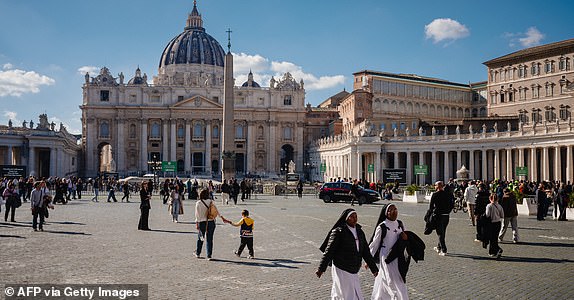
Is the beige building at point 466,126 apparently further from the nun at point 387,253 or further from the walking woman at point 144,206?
the nun at point 387,253

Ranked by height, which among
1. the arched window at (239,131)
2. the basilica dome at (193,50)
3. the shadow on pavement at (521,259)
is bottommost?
the shadow on pavement at (521,259)

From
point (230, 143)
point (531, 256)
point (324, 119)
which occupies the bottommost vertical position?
point (531, 256)

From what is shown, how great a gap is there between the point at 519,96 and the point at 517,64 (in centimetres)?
418

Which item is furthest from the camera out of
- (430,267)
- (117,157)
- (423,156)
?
(117,157)

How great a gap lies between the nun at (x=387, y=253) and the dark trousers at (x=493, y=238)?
5.76m

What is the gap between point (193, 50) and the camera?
111 metres

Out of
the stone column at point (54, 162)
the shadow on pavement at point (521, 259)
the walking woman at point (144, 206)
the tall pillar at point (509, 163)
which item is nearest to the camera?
the shadow on pavement at point (521, 259)

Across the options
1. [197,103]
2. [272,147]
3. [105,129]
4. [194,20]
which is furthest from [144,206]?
[194,20]

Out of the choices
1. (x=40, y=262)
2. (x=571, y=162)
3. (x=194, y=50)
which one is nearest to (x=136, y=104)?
(x=194, y=50)

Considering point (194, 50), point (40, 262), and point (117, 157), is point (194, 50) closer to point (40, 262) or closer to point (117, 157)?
point (117, 157)

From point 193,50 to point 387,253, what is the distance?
10752 centimetres

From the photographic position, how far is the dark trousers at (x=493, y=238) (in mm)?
12641

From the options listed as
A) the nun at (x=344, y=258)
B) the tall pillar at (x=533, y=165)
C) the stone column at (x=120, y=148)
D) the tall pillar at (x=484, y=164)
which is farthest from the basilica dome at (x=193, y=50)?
the nun at (x=344, y=258)

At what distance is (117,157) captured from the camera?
296 ft
